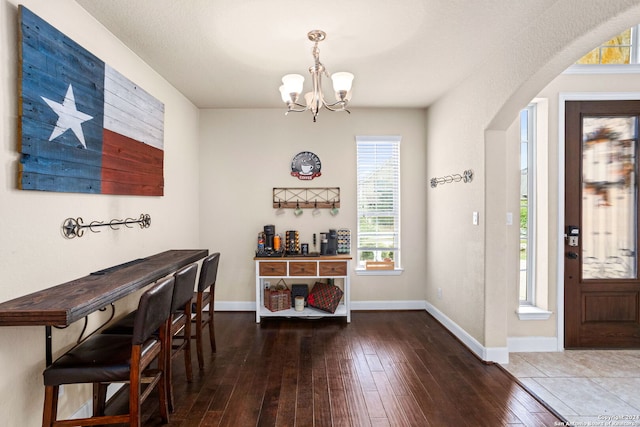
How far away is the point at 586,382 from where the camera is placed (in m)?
2.46

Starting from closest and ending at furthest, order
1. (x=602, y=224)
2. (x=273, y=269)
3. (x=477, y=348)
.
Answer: (x=477, y=348)
(x=602, y=224)
(x=273, y=269)

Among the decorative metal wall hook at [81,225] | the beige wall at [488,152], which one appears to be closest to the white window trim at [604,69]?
the beige wall at [488,152]

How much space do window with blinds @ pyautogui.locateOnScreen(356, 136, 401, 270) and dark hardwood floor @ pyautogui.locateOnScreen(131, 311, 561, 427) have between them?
109 centimetres

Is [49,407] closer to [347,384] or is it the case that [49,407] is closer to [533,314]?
[347,384]

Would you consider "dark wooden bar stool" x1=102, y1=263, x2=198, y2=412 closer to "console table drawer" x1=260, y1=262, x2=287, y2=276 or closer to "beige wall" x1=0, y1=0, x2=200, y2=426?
"beige wall" x1=0, y1=0, x2=200, y2=426

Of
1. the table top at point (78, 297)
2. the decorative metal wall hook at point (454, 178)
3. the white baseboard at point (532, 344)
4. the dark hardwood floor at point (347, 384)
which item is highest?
the decorative metal wall hook at point (454, 178)

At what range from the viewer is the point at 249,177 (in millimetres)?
4152

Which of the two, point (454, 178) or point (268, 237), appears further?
point (268, 237)

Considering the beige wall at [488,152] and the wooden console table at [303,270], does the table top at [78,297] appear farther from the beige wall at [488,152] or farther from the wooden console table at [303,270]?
the beige wall at [488,152]

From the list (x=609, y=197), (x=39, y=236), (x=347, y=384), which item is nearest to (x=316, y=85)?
(x=39, y=236)

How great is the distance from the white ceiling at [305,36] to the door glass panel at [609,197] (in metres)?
1.42

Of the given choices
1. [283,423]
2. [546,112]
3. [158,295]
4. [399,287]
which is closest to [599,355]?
[399,287]

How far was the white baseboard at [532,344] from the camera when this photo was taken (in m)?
3.01

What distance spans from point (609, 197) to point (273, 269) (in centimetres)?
346
